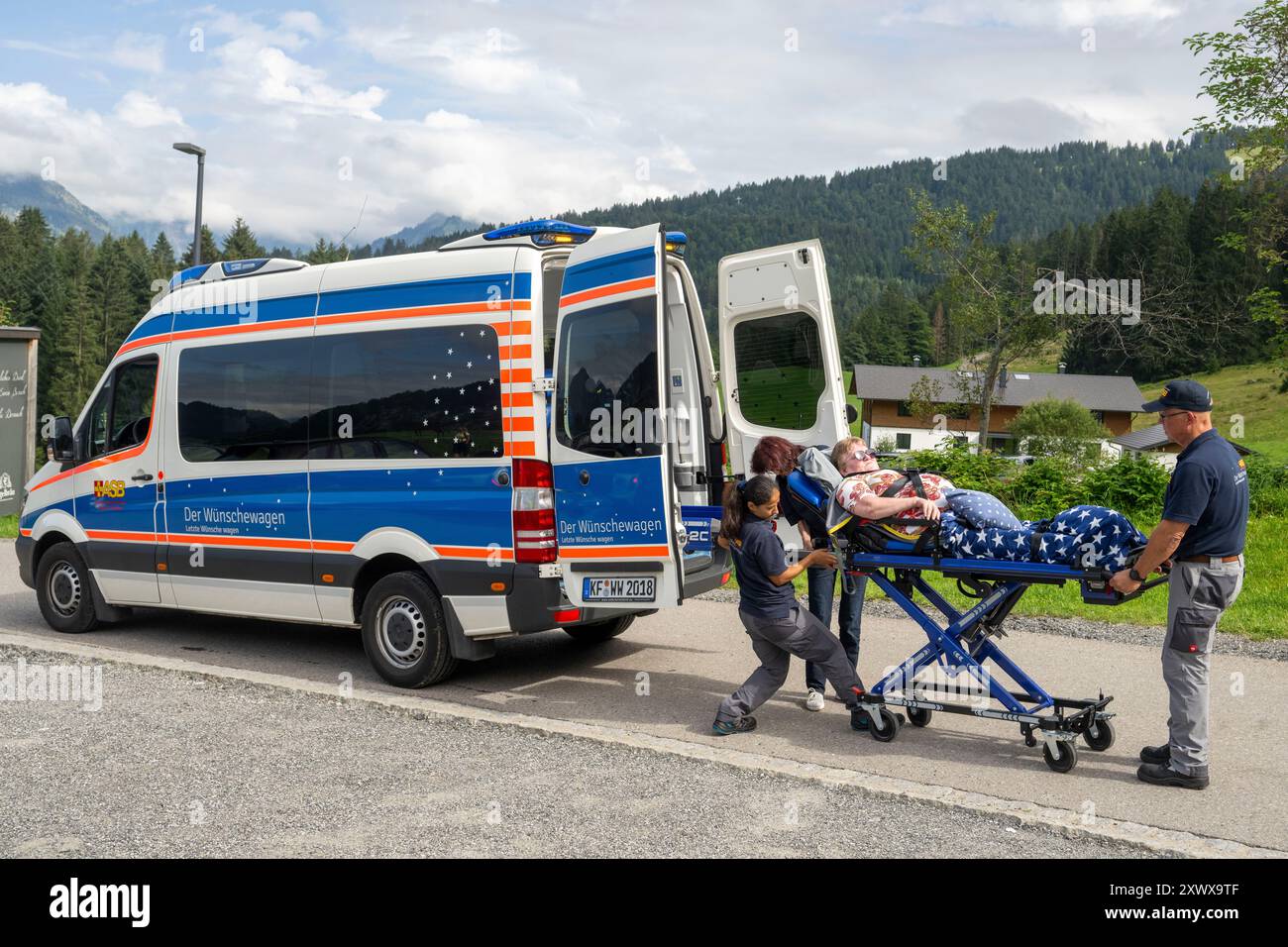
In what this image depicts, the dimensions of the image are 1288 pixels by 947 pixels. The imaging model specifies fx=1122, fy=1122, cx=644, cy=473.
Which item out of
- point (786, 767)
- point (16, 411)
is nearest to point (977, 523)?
point (786, 767)

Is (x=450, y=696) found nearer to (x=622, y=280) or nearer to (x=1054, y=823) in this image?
(x=622, y=280)

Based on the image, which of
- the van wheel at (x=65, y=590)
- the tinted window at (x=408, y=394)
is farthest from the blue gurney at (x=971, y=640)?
the van wheel at (x=65, y=590)

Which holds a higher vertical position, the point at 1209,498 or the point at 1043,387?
the point at 1043,387

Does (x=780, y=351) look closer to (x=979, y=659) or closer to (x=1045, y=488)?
(x=979, y=659)

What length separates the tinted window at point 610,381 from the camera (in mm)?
6426

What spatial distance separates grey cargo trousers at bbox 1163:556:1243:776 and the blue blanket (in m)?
0.28

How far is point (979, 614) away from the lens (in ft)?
18.8

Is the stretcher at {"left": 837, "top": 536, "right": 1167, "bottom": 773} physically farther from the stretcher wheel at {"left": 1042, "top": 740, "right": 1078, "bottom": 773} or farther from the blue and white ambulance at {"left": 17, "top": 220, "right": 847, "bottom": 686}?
the blue and white ambulance at {"left": 17, "top": 220, "right": 847, "bottom": 686}

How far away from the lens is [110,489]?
8.93 meters

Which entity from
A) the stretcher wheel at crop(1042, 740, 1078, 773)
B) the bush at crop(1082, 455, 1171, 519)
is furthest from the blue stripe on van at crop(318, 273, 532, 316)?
the bush at crop(1082, 455, 1171, 519)

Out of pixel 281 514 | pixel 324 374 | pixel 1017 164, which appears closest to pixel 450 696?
pixel 281 514

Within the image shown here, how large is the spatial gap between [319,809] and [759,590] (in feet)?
8.32

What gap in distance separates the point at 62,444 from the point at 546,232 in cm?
481

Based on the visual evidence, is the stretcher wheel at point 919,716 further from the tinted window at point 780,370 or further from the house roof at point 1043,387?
the house roof at point 1043,387
